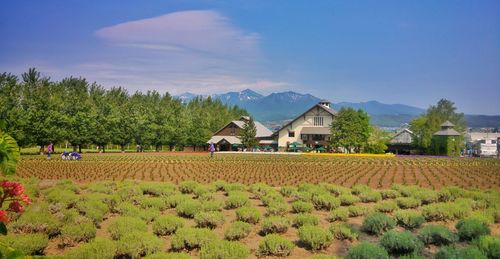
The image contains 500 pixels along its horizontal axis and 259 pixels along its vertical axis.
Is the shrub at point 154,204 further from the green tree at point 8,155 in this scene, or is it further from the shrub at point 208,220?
the green tree at point 8,155

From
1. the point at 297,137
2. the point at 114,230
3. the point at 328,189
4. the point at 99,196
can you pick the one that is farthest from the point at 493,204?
the point at 297,137

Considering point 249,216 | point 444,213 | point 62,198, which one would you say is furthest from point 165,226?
point 444,213

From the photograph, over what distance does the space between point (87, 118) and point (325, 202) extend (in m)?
54.8

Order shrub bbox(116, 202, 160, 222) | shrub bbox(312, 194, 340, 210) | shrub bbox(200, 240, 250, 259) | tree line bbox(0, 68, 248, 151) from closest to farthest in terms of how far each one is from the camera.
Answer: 1. shrub bbox(200, 240, 250, 259)
2. shrub bbox(116, 202, 160, 222)
3. shrub bbox(312, 194, 340, 210)
4. tree line bbox(0, 68, 248, 151)

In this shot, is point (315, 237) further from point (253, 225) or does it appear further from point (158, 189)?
point (158, 189)

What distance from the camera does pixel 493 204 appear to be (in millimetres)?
15602

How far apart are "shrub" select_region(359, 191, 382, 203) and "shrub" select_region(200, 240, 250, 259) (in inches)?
358

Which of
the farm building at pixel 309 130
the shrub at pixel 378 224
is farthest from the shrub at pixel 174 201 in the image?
the farm building at pixel 309 130

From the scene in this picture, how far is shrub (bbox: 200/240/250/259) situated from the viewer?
8.82 m

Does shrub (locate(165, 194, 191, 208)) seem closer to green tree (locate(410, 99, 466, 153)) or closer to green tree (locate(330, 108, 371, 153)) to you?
green tree (locate(330, 108, 371, 153))

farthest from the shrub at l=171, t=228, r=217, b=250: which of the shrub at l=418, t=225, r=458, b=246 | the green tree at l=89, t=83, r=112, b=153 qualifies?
the green tree at l=89, t=83, r=112, b=153

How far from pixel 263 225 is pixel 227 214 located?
9.44 ft

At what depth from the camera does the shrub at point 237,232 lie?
1086cm

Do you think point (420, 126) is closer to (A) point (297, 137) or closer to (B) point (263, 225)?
(A) point (297, 137)
